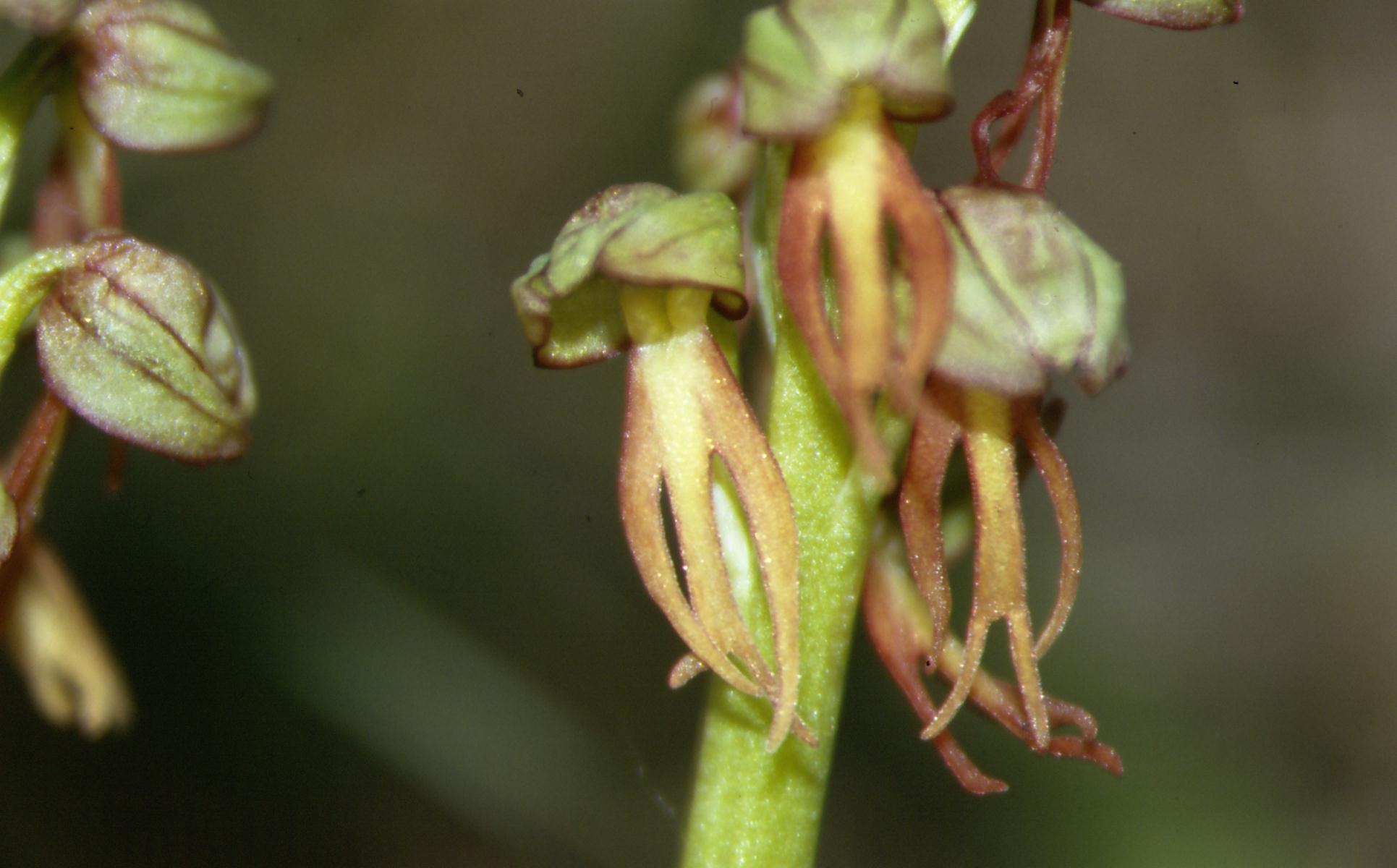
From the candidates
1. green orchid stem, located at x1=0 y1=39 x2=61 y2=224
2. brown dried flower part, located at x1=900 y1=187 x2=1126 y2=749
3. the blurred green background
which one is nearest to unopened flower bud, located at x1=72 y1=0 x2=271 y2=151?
green orchid stem, located at x1=0 y1=39 x2=61 y2=224

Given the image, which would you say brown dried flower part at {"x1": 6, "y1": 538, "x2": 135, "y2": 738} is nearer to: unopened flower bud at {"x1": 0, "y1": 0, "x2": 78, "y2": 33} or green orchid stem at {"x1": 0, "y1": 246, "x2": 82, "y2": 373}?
green orchid stem at {"x1": 0, "y1": 246, "x2": 82, "y2": 373}

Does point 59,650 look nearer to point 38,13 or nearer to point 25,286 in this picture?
point 25,286

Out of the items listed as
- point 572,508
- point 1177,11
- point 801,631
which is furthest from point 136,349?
point 572,508

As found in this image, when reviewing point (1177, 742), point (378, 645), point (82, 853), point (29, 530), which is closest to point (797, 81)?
point (29, 530)

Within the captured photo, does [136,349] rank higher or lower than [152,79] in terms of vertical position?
lower

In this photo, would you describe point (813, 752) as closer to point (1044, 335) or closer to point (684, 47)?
point (1044, 335)

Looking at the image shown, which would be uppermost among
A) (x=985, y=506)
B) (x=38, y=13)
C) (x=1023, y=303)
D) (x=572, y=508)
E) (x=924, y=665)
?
(x=38, y=13)

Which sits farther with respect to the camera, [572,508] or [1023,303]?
[572,508]
